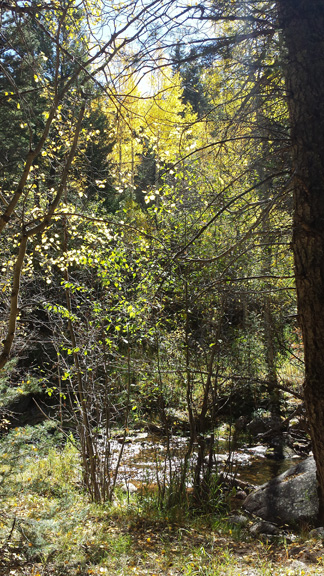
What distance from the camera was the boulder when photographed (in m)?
5.99

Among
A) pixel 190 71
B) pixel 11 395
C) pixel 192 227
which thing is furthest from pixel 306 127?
pixel 11 395

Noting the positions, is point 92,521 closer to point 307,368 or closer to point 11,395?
point 11,395

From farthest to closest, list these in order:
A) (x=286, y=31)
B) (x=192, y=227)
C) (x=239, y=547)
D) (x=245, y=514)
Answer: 1. (x=245, y=514)
2. (x=192, y=227)
3. (x=239, y=547)
4. (x=286, y=31)

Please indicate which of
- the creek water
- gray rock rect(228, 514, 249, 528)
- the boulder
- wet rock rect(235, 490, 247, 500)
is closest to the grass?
gray rock rect(228, 514, 249, 528)

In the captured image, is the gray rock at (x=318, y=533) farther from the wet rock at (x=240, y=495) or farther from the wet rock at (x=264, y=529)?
the wet rock at (x=240, y=495)

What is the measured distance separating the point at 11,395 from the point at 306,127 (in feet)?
17.7

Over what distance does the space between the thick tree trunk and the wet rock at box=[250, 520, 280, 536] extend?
341 centimetres

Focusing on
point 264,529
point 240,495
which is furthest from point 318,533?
point 240,495

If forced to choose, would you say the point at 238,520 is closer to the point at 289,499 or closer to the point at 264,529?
the point at 264,529

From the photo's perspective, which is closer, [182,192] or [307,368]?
[307,368]

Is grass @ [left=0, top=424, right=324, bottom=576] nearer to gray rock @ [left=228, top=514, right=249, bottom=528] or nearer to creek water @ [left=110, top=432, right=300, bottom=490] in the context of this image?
gray rock @ [left=228, top=514, right=249, bottom=528]

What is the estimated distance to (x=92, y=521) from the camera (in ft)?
16.6

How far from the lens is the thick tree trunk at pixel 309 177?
2.59 metres

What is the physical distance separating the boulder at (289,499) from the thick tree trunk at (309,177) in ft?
12.5
